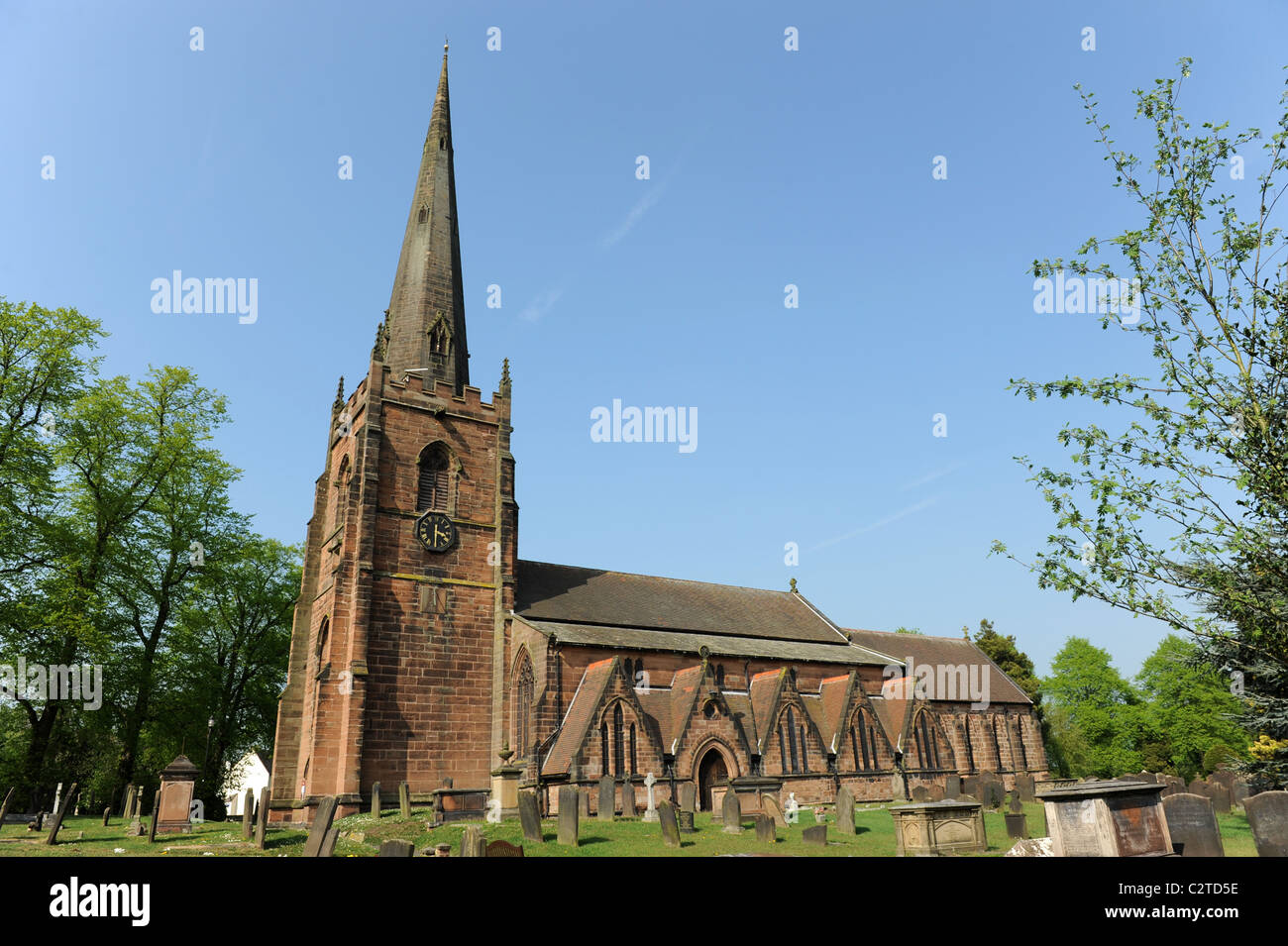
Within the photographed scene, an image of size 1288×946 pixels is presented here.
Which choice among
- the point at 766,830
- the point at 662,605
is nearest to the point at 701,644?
the point at 662,605

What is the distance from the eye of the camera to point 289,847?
1902 cm

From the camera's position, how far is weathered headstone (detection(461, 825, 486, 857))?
13172 mm

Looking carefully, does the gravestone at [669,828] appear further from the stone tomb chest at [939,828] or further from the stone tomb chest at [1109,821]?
the stone tomb chest at [1109,821]

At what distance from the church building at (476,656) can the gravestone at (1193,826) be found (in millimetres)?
13050

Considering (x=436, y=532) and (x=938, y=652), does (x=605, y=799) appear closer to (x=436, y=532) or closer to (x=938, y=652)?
(x=436, y=532)

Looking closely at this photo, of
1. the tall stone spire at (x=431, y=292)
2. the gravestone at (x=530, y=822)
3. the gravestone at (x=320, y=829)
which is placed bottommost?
the gravestone at (x=530, y=822)

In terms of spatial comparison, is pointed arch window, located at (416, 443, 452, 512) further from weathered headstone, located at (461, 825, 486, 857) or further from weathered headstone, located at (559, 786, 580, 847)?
weathered headstone, located at (461, 825, 486, 857)

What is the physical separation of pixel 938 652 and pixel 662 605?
1898cm

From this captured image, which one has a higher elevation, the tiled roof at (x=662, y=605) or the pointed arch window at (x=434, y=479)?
the pointed arch window at (x=434, y=479)

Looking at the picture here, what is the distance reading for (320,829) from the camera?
1455 centimetres

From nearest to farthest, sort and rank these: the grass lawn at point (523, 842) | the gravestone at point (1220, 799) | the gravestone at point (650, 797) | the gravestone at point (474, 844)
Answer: the gravestone at point (474, 844) < the grass lawn at point (523, 842) < the gravestone at point (650, 797) < the gravestone at point (1220, 799)

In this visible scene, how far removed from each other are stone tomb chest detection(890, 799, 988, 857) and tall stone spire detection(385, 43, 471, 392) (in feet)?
77.2

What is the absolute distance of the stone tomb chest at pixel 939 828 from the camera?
16203 millimetres

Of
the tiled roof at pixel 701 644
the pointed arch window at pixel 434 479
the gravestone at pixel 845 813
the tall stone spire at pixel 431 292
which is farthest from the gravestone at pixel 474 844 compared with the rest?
the tall stone spire at pixel 431 292
